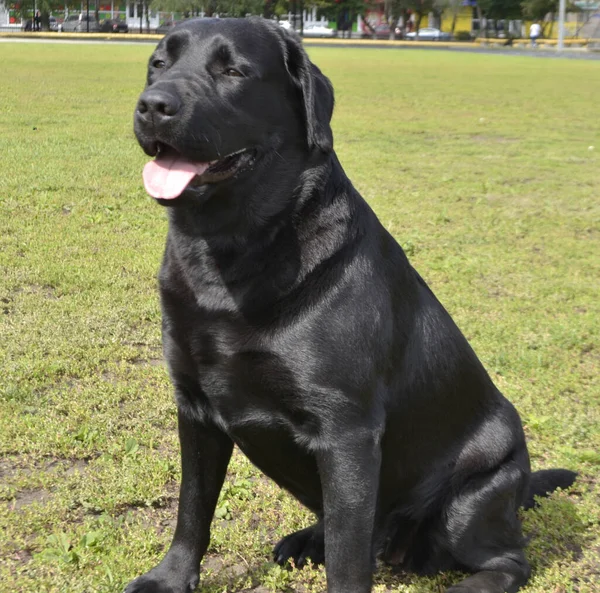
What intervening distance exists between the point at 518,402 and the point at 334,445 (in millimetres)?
2344

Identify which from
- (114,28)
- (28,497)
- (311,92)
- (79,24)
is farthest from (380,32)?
(311,92)

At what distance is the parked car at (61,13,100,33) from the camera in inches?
2847

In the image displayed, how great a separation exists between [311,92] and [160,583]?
1741mm

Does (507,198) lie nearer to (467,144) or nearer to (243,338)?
(467,144)

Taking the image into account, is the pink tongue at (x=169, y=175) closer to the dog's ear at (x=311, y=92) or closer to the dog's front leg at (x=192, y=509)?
the dog's ear at (x=311, y=92)

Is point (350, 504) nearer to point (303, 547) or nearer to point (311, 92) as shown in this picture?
point (303, 547)

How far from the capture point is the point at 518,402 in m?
4.66

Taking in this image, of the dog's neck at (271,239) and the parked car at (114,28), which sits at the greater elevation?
the dog's neck at (271,239)

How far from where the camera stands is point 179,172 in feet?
8.58

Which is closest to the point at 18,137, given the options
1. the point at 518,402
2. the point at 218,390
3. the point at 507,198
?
the point at 507,198

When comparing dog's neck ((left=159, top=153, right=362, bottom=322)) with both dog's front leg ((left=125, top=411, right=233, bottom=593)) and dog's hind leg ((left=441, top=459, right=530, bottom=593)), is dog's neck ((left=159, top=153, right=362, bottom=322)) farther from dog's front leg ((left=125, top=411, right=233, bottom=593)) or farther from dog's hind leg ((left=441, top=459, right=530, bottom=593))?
dog's hind leg ((left=441, top=459, right=530, bottom=593))

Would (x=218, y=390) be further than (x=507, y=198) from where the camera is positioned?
No

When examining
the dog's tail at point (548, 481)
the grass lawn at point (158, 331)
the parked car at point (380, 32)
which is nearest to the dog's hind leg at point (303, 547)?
the grass lawn at point (158, 331)

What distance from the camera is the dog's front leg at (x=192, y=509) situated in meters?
2.95
